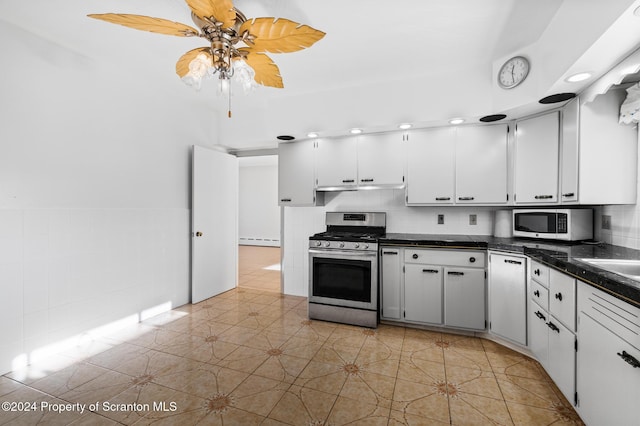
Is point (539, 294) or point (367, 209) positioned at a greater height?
point (367, 209)

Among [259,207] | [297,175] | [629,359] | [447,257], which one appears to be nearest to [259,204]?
[259,207]

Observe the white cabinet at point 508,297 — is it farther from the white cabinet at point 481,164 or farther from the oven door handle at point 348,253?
the oven door handle at point 348,253

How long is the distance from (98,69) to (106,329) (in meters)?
2.55

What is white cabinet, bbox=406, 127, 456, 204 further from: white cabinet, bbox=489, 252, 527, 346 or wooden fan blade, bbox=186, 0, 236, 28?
wooden fan blade, bbox=186, 0, 236, 28

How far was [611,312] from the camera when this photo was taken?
1394 mm

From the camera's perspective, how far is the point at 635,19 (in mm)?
1449

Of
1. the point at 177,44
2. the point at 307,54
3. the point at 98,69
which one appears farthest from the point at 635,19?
the point at 98,69

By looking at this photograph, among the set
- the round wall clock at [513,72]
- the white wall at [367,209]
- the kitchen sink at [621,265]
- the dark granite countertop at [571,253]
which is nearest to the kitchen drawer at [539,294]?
the dark granite countertop at [571,253]

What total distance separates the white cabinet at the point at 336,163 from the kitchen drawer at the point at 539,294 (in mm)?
1938

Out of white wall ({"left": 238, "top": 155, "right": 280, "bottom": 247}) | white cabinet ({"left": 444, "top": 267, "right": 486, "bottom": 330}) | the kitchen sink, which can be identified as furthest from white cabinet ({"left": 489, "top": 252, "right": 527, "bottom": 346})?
white wall ({"left": 238, "top": 155, "right": 280, "bottom": 247})

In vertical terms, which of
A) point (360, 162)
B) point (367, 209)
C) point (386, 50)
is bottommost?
point (367, 209)

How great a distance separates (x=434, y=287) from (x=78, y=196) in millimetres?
3509

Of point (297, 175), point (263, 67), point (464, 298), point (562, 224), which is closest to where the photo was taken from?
point (263, 67)

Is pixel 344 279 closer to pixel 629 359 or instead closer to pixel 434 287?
pixel 434 287
